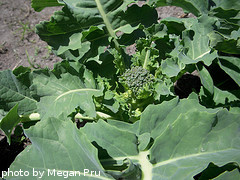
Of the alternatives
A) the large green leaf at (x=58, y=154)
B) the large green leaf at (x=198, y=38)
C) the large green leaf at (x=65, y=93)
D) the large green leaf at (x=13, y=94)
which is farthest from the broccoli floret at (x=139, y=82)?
the large green leaf at (x=13, y=94)

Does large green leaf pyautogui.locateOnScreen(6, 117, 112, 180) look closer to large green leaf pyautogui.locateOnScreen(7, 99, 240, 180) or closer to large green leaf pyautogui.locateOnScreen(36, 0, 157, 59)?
large green leaf pyautogui.locateOnScreen(7, 99, 240, 180)

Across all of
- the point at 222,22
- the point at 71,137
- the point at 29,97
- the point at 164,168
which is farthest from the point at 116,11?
the point at 164,168

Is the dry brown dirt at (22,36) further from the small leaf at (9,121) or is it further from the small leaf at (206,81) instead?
the small leaf at (206,81)

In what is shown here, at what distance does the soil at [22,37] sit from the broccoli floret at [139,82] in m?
1.62

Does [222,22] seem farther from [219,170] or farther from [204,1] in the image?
[219,170]

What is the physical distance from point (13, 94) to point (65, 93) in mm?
496

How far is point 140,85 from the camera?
1.83 metres

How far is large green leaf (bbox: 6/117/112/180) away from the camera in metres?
1.19

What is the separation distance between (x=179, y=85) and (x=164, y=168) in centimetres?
169

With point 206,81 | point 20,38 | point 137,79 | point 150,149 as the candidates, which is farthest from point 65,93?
point 20,38

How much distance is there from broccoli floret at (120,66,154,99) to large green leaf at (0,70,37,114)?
88 cm

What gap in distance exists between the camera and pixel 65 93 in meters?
1.84

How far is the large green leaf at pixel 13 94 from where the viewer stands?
1.89 metres

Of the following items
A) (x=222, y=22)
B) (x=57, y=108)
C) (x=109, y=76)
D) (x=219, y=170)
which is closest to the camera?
(x=219, y=170)
